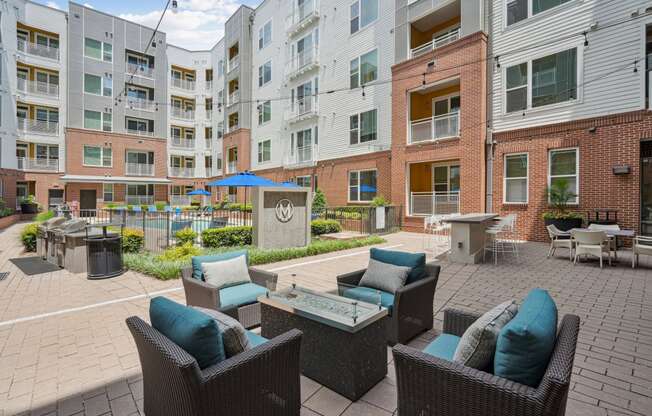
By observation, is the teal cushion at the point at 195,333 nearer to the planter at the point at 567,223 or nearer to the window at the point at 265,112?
the planter at the point at 567,223

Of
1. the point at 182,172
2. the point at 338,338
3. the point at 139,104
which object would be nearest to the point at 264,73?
the point at 139,104

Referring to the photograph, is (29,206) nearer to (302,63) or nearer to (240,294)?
(302,63)

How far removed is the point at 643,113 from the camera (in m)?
9.42

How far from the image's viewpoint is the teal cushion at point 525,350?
177 centimetres

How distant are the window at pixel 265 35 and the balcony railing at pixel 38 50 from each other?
656 inches

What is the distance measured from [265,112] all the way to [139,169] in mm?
13944

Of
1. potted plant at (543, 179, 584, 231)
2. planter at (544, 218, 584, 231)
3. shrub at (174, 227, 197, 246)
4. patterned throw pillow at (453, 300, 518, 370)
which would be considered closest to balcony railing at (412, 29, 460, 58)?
potted plant at (543, 179, 584, 231)

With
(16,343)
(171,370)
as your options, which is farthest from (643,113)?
(16,343)

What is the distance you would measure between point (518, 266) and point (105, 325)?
857cm

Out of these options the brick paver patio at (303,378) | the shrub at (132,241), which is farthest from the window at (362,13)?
the shrub at (132,241)

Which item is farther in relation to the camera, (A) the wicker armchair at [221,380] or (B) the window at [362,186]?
(B) the window at [362,186]

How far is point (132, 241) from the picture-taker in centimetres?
911

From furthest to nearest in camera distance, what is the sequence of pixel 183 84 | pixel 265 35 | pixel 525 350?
pixel 183 84 → pixel 265 35 → pixel 525 350

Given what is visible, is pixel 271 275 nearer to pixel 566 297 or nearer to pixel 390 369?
pixel 390 369
